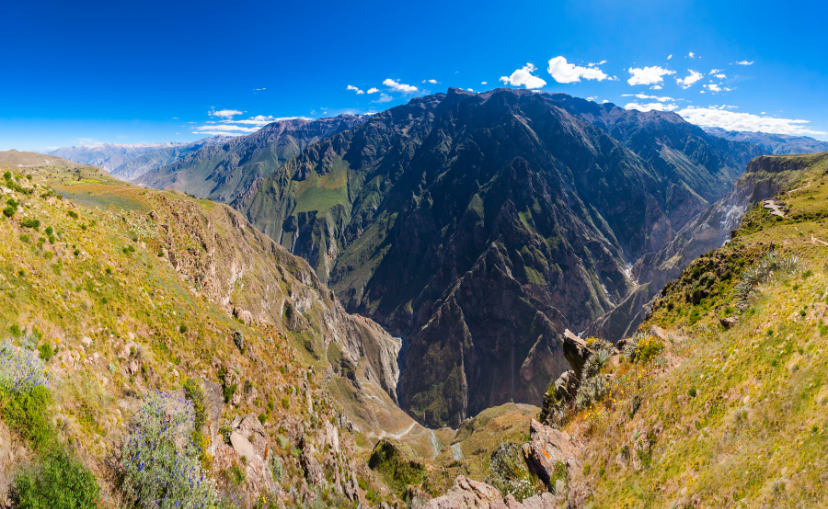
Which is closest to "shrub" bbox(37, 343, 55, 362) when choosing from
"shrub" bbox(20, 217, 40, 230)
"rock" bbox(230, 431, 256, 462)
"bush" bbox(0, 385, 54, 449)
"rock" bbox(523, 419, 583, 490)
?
"bush" bbox(0, 385, 54, 449)

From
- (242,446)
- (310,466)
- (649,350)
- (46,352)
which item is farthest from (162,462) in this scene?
(649,350)

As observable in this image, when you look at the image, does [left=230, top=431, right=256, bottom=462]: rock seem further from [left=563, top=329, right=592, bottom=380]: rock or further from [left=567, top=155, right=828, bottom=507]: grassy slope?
[left=563, top=329, right=592, bottom=380]: rock

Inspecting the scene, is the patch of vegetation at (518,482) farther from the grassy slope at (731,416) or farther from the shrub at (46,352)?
the shrub at (46,352)

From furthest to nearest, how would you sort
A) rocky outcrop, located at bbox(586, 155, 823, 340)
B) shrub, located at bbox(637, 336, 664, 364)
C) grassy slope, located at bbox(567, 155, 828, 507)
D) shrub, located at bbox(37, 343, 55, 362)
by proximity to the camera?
rocky outcrop, located at bbox(586, 155, 823, 340) < shrub, located at bbox(637, 336, 664, 364) < shrub, located at bbox(37, 343, 55, 362) < grassy slope, located at bbox(567, 155, 828, 507)

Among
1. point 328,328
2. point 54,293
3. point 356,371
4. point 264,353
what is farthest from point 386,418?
point 54,293

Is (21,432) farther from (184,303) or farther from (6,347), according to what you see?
(184,303)

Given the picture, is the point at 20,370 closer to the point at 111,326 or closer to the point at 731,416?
the point at 111,326
